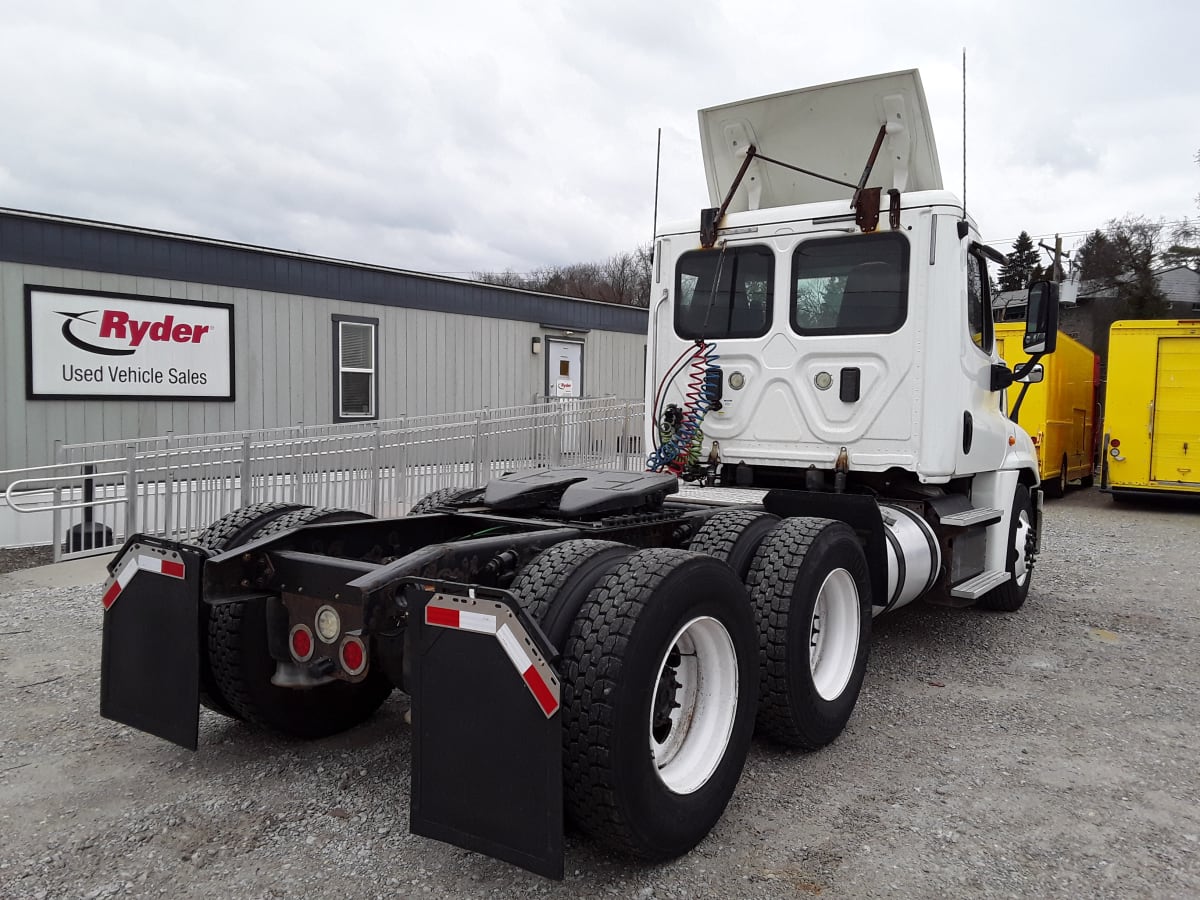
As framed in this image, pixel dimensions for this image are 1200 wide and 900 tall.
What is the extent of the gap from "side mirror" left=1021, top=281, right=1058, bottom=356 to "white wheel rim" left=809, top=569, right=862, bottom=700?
94.2 inches

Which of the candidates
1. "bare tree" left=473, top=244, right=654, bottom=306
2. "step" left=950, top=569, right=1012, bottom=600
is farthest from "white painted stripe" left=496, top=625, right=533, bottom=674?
"bare tree" left=473, top=244, right=654, bottom=306

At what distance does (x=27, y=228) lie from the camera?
9.58m

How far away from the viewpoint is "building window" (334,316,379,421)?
12555 mm

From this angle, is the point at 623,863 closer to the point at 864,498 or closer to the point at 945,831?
the point at 945,831

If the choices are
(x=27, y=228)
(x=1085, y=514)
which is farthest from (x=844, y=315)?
(x=1085, y=514)

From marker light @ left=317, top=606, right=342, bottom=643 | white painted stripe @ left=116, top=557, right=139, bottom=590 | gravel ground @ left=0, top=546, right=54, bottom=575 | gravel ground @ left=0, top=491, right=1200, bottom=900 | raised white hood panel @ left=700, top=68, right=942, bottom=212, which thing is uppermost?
raised white hood panel @ left=700, top=68, right=942, bottom=212

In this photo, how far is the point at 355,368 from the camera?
12781 mm

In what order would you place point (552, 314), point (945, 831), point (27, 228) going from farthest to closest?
point (552, 314) < point (27, 228) < point (945, 831)

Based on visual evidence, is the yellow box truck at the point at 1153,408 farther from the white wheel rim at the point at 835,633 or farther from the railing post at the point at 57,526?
the railing post at the point at 57,526

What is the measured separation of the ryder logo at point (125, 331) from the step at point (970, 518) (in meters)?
9.41

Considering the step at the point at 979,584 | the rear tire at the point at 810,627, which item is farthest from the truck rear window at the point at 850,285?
the step at the point at 979,584

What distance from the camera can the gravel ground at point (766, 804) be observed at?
2.81m

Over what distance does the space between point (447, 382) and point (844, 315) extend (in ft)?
31.8

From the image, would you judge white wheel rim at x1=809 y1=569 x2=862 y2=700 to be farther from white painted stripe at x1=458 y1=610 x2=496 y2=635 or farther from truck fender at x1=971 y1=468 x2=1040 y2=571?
truck fender at x1=971 y1=468 x2=1040 y2=571
